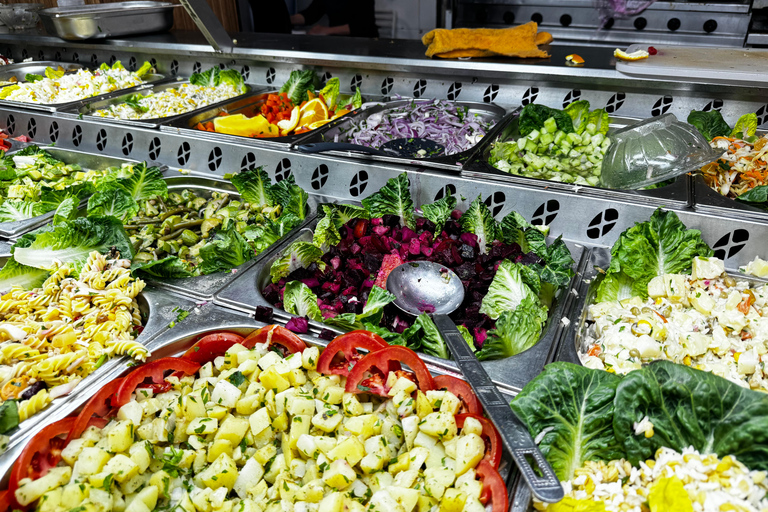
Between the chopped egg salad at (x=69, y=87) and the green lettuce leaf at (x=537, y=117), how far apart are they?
2992 millimetres

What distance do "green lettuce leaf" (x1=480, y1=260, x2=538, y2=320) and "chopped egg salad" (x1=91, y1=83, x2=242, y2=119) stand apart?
2.55 metres

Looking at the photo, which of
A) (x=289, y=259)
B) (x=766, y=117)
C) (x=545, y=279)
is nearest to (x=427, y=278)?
(x=545, y=279)

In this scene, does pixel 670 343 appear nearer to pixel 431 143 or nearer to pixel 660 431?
pixel 660 431

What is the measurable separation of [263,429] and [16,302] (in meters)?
1.08

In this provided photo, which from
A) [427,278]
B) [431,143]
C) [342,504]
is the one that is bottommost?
[342,504]

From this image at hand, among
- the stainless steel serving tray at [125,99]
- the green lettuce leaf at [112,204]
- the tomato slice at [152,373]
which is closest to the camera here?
the tomato slice at [152,373]

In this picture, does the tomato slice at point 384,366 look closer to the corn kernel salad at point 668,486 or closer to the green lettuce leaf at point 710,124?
the corn kernel salad at point 668,486

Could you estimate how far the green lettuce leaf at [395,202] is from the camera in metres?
2.28

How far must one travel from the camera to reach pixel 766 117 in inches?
102

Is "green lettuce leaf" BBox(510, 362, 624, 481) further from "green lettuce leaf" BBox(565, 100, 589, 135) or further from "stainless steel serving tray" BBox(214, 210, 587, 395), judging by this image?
"green lettuce leaf" BBox(565, 100, 589, 135)

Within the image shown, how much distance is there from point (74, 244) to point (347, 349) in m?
1.25

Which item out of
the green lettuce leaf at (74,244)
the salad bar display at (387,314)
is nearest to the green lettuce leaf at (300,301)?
the salad bar display at (387,314)

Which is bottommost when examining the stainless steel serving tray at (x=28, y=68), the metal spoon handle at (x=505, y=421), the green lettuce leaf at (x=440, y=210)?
the metal spoon handle at (x=505, y=421)

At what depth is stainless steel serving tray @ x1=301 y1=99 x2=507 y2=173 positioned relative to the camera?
2422 millimetres
